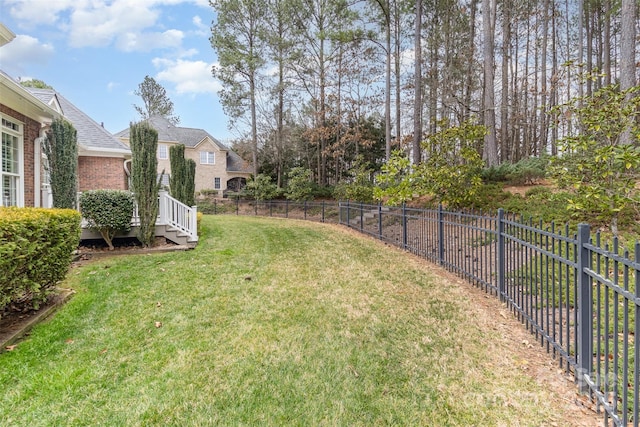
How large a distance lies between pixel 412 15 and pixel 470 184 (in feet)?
47.3

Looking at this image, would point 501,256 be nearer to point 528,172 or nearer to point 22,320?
point 22,320

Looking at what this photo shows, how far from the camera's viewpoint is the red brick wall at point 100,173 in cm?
1186

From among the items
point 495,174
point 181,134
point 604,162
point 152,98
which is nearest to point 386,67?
point 495,174

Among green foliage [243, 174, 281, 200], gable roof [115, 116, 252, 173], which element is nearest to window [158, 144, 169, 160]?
gable roof [115, 116, 252, 173]

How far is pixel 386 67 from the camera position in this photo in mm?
19781

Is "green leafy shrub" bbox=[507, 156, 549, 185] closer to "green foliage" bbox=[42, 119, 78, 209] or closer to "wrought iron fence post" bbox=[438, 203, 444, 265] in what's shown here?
"wrought iron fence post" bbox=[438, 203, 444, 265]

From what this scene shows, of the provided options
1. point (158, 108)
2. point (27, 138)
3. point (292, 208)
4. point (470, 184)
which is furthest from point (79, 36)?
point (158, 108)

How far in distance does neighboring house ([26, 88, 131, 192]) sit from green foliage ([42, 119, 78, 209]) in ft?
15.1

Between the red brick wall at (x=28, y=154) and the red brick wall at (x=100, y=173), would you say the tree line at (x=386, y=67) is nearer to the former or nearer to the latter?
the red brick wall at (x=100, y=173)

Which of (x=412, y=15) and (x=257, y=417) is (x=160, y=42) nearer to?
(x=412, y=15)

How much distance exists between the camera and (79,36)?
13.2m

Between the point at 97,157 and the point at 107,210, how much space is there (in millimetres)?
5643

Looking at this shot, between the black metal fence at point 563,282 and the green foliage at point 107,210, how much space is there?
704cm

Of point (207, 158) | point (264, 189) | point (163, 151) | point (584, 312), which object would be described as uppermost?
point (163, 151)
